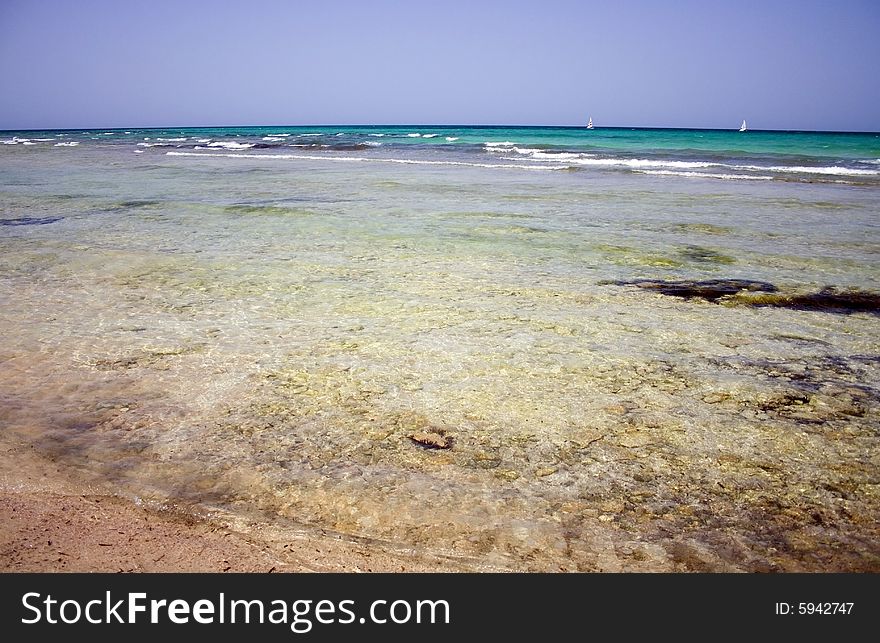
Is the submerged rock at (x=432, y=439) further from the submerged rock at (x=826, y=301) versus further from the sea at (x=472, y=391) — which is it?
the submerged rock at (x=826, y=301)

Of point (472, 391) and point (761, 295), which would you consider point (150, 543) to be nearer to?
point (472, 391)

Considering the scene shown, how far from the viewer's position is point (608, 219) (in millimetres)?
8172

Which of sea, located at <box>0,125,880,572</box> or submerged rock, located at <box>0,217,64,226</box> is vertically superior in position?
submerged rock, located at <box>0,217,64,226</box>

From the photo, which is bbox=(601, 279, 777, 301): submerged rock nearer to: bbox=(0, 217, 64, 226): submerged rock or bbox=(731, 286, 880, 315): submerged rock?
bbox=(731, 286, 880, 315): submerged rock

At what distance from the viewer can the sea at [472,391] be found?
1.88 m

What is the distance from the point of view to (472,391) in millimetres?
2758

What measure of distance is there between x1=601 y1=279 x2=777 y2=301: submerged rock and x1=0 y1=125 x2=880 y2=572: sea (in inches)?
1.2

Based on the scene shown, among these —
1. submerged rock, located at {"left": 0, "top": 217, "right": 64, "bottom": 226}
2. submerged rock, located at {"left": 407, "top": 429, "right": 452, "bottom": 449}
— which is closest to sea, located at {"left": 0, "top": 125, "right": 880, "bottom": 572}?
submerged rock, located at {"left": 407, "top": 429, "right": 452, "bottom": 449}

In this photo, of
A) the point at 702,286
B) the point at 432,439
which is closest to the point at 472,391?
the point at 432,439

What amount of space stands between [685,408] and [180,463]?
7.06 feet

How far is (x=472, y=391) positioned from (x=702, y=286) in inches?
111

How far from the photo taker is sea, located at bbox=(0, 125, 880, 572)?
74.0 inches
